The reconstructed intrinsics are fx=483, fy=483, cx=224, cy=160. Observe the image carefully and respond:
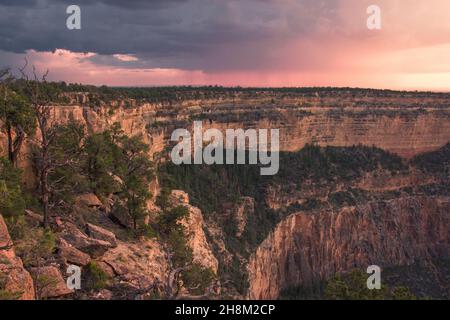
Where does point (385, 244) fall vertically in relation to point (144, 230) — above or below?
below

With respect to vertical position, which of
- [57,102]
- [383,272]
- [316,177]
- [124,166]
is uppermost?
[57,102]

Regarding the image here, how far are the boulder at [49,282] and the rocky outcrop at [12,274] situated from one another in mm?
523

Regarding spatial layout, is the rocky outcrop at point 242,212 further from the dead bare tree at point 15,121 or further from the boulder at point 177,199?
the dead bare tree at point 15,121

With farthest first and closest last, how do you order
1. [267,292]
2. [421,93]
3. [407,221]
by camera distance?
[421,93] < [407,221] < [267,292]

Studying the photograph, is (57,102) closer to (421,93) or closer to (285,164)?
(285,164)

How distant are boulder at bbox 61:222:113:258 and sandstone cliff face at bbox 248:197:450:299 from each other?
2786 centimetres

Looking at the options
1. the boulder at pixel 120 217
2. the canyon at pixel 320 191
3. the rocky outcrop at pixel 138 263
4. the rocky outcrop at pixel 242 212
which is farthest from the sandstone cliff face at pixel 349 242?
the rocky outcrop at pixel 138 263

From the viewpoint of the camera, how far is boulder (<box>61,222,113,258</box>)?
19766 mm

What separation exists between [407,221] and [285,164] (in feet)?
67.1

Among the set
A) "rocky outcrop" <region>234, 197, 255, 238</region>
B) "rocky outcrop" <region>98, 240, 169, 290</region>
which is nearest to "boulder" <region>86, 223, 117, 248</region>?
"rocky outcrop" <region>98, 240, 169, 290</region>

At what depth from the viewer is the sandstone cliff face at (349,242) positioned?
54875 mm

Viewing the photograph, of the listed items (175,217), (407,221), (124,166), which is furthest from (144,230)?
(407,221)

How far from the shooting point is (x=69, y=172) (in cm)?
2445

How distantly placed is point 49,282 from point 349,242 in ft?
179
